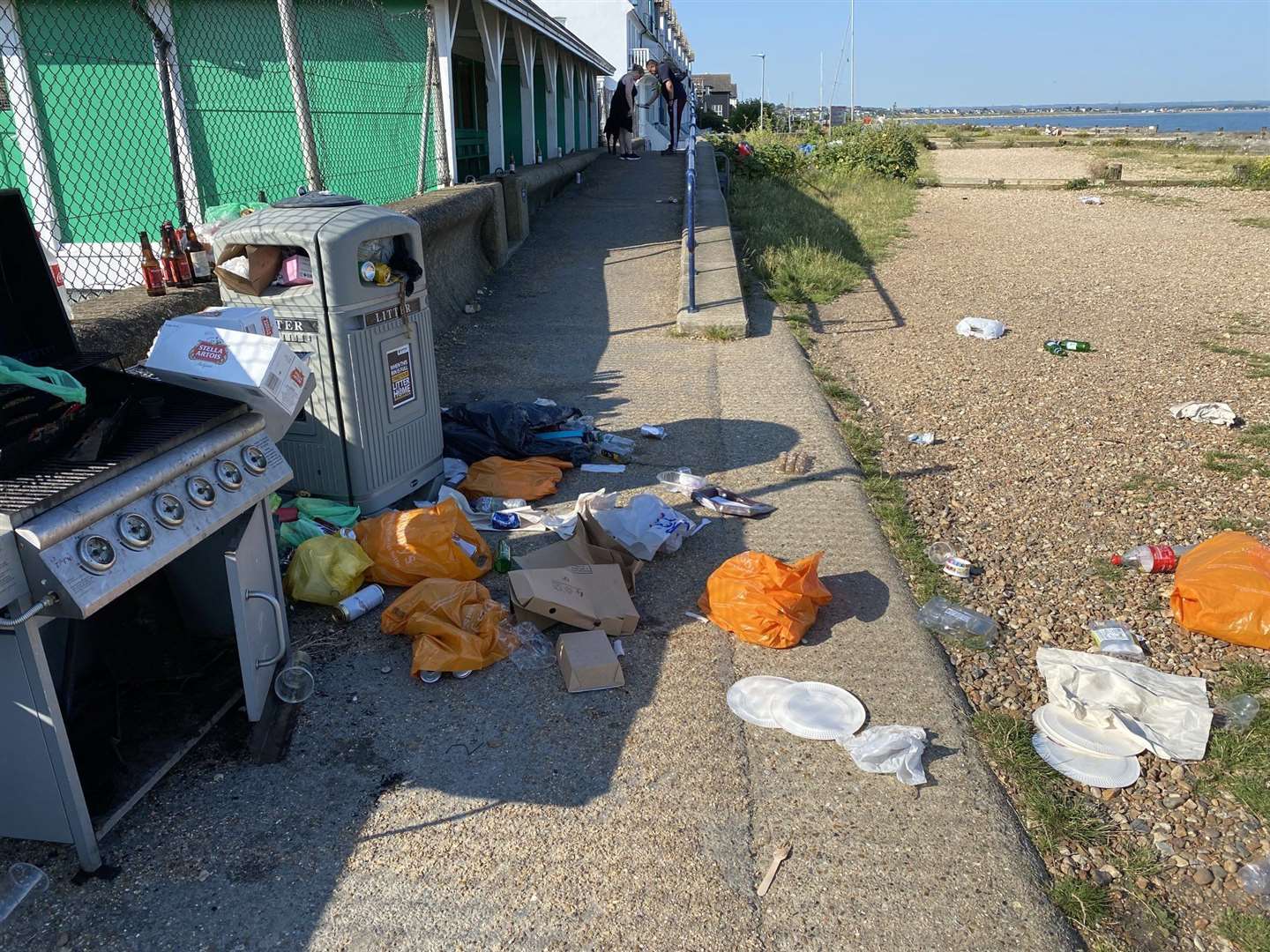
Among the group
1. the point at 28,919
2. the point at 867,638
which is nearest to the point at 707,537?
the point at 867,638

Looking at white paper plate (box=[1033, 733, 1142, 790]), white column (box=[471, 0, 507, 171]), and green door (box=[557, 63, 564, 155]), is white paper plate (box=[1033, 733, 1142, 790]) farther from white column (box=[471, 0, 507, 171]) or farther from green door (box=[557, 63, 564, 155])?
green door (box=[557, 63, 564, 155])

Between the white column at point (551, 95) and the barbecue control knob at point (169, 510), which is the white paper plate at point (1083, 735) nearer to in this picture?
the barbecue control knob at point (169, 510)

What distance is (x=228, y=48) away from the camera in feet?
26.4

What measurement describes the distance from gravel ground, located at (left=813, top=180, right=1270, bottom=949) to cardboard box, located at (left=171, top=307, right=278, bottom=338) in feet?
9.16

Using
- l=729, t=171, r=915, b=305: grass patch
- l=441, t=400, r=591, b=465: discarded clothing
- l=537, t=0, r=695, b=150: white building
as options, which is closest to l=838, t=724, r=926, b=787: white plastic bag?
l=441, t=400, r=591, b=465: discarded clothing

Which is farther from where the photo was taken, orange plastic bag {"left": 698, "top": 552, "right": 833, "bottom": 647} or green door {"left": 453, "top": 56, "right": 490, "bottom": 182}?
green door {"left": 453, "top": 56, "right": 490, "bottom": 182}

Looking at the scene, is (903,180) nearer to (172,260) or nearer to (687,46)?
(172,260)

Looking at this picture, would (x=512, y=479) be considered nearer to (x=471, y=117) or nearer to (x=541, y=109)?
(x=471, y=117)

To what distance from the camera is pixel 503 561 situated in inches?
160

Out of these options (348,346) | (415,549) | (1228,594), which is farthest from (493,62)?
(1228,594)

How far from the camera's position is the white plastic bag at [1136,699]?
3100 mm

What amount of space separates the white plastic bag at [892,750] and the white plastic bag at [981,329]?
21.4ft

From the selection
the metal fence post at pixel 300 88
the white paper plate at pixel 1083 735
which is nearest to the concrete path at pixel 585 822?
the white paper plate at pixel 1083 735

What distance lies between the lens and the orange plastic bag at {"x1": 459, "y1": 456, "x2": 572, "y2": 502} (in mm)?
4844
